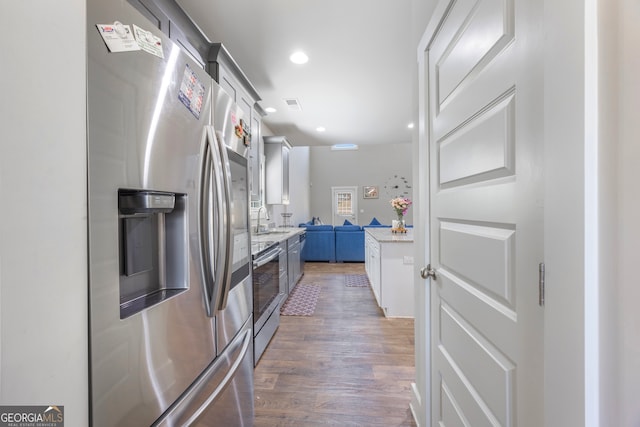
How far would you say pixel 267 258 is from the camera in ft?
8.21

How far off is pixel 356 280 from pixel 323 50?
3.62 meters

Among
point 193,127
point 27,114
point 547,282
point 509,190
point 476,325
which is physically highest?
point 193,127

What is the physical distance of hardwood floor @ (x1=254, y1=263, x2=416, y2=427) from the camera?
1644 mm

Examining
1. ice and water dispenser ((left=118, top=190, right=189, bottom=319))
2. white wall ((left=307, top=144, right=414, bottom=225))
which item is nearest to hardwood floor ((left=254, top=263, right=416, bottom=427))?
ice and water dispenser ((left=118, top=190, right=189, bottom=319))

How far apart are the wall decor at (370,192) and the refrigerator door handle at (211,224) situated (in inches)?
372

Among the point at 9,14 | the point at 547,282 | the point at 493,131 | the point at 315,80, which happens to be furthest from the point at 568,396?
the point at 315,80

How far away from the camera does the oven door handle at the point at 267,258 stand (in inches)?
86.7

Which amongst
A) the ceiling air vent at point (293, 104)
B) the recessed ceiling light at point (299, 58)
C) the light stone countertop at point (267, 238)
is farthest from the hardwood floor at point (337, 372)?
the ceiling air vent at point (293, 104)

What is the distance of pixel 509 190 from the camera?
0.70 m

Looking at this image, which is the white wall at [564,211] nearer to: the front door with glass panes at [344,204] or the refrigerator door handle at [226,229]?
the refrigerator door handle at [226,229]

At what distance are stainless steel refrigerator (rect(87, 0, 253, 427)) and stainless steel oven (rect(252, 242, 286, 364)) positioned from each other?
3.14 ft

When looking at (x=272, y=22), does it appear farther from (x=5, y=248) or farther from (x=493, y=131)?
(x=5, y=248)
